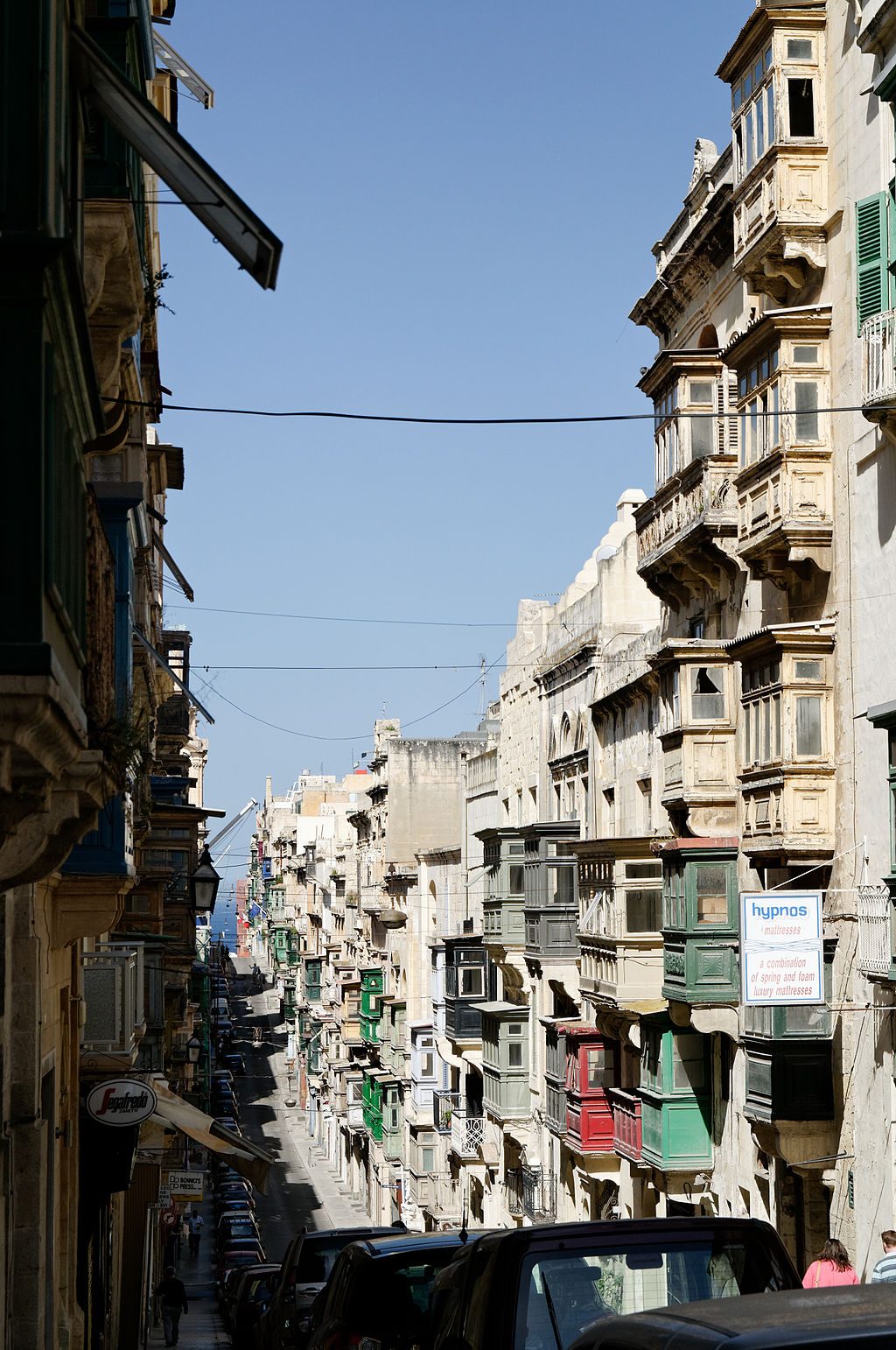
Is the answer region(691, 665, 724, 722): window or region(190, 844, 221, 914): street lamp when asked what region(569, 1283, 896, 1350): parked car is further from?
region(190, 844, 221, 914): street lamp

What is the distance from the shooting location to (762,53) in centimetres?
2491

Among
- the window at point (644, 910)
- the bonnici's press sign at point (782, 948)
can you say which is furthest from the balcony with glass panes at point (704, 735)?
the bonnici's press sign at point (782, 948)

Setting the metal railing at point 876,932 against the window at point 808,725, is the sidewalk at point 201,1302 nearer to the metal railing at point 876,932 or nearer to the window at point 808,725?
the window at point 808,725

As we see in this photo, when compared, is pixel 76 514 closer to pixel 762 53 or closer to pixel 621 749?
pixel 762 53

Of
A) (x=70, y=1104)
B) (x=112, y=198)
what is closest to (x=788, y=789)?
(x=70, y=1104)

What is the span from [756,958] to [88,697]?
1349 centimetres

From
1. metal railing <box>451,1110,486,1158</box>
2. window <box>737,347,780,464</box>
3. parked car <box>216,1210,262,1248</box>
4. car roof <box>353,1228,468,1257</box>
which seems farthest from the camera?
parked car <box>216,1210,262,1248</box>

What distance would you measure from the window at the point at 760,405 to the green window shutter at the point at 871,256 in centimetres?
248

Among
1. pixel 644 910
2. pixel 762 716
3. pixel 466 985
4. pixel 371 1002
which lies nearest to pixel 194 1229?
pixel 371 1002

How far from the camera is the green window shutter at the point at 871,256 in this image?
2073 cm

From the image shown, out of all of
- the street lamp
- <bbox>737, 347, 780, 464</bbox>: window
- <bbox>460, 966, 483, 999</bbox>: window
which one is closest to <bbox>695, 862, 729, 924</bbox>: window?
<bbox>737, 347, 780, 464</bbox>: window

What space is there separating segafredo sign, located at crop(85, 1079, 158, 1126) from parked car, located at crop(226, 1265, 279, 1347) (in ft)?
17.6

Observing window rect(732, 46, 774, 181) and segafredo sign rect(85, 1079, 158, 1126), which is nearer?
segafredo sign rect(85, 1079, 158, 1126)

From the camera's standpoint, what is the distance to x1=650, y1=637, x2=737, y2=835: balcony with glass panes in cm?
2639
